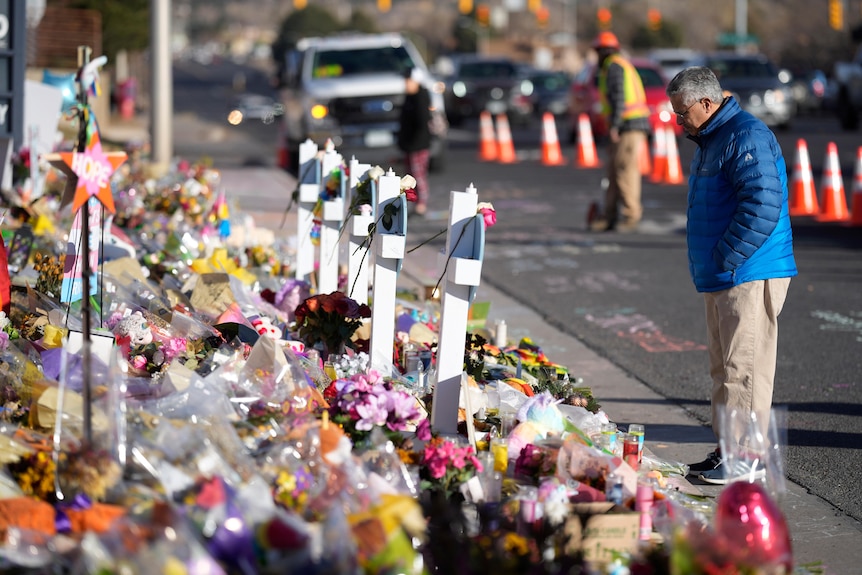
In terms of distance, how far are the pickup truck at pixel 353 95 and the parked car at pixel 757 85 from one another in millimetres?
8763

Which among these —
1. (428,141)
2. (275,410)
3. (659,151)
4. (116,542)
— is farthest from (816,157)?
(116,542)

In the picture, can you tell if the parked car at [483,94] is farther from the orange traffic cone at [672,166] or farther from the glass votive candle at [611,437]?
the glass votive candle at [611,437]

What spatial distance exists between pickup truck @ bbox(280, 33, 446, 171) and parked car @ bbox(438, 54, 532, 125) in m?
12.0

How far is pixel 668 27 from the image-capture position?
74438 millimetres

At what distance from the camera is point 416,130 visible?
536 inches

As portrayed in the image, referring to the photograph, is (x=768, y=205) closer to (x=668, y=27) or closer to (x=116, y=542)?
(x=116, y=542)

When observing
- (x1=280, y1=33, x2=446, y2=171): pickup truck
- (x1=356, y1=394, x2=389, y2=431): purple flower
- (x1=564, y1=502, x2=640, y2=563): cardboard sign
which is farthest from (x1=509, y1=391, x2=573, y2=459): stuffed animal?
(x1=280, y1=33, x2=446, y2=171): pickup truck

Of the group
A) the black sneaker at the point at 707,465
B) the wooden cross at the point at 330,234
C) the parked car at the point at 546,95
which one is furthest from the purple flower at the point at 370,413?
the parked car at the point at 546,95

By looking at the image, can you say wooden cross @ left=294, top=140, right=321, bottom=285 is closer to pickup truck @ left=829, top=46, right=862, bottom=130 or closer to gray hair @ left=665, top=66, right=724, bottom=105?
gray hair @ left=665, top=66, right=724, bottom=105

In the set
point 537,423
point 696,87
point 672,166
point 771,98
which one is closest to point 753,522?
point 537,423

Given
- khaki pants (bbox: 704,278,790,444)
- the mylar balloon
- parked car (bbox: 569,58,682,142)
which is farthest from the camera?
parked car (bbox: 569,58,682,142)

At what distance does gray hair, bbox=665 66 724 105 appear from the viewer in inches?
200

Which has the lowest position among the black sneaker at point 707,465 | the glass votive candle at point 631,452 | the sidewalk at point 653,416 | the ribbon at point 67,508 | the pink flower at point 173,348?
the sidewalk at point 653,416

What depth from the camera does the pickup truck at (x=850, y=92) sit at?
90.0 ft
